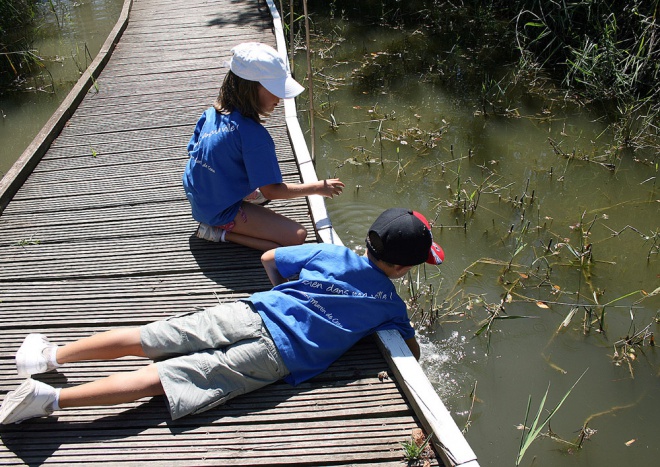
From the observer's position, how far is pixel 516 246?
4.64m

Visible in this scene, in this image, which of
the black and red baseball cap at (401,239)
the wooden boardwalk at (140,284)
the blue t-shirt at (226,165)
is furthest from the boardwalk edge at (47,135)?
the black and red baseball cap at (401,239)

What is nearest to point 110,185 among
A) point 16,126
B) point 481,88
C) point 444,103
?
point 16,126

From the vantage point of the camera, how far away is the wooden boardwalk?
230 centimetres

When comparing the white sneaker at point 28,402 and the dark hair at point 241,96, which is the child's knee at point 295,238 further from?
the white sneaker at point 28,402

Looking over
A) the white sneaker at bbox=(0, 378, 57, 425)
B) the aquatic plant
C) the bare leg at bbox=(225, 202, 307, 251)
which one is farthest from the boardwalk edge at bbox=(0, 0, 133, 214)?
the aquatic plant

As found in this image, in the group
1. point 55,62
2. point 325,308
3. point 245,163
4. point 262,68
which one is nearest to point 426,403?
point 325,308

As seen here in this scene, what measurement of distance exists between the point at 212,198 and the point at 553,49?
5.26 m

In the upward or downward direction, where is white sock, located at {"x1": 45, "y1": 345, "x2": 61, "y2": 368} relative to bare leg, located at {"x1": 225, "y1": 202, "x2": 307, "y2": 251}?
upward

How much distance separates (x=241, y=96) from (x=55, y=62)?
589 centimetres

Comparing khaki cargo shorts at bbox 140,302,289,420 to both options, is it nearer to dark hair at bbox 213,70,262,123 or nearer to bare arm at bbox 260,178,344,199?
bare arm at bbox 260,178,344,199

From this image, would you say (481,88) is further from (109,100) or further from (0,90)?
(0,90)

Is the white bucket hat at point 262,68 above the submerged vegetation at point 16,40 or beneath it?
above

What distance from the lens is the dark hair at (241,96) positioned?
10.5ft

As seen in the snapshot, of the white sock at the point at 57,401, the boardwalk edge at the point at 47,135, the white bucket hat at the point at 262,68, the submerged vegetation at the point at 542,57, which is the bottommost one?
the submerged vegetation at the point at 542,57
